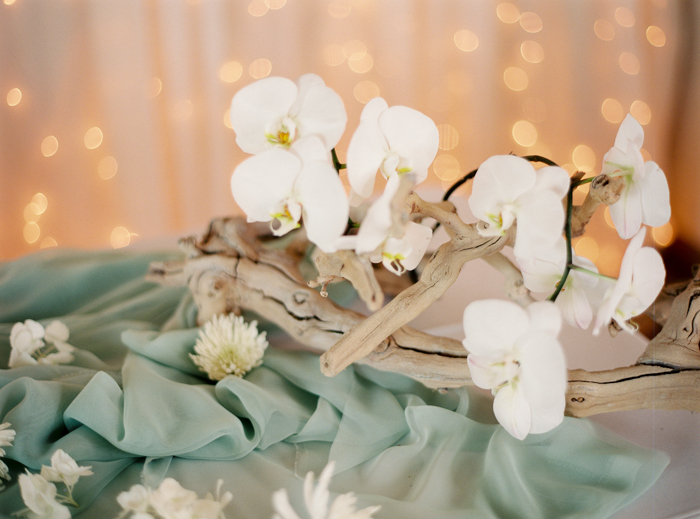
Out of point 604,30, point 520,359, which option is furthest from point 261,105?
point 604,30

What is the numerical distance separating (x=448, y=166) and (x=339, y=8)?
0.66m

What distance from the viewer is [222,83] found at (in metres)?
1.81

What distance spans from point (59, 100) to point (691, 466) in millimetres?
1849

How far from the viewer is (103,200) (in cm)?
180

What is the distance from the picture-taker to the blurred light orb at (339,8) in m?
1.78

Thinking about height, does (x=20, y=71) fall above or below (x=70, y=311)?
above

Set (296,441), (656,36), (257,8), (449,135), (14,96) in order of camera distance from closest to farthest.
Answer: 1. (296,441)
2. (656,36)
3. (14,96)
4. (257,8)
5. (449,135)

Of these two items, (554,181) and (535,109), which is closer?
(554,181)

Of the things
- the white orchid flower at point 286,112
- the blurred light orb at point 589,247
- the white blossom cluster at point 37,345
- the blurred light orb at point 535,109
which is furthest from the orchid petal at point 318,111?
the blurred light orb at point 535,109

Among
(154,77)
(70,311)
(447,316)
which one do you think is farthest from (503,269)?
(154,77)

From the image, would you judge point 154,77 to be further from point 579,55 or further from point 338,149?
point 579,55

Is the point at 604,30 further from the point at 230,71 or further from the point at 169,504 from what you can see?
the point at 169,504

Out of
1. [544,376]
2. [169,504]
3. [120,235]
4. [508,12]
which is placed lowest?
[120,235]

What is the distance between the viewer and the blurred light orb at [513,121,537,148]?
191cm
